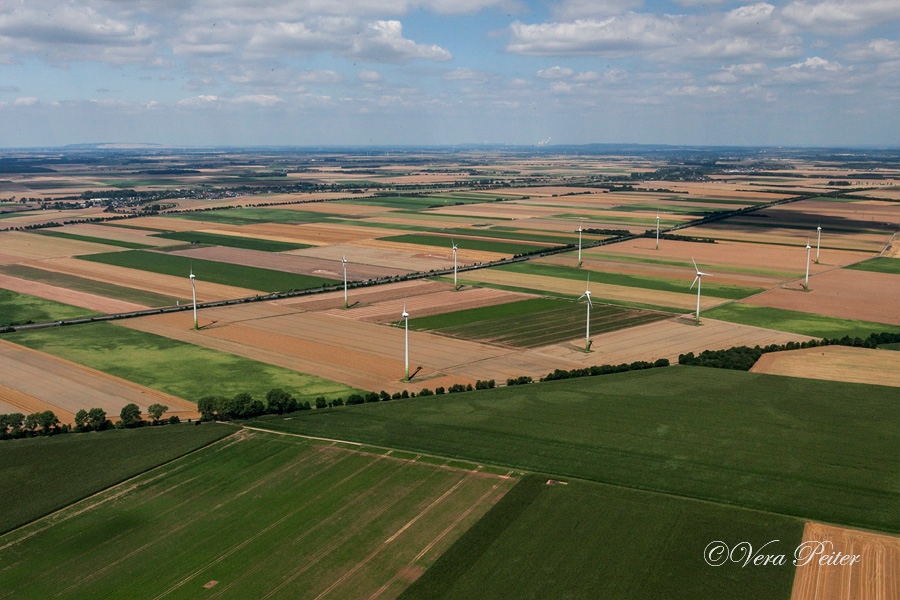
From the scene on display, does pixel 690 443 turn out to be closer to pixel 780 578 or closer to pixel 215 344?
pixel 780 578

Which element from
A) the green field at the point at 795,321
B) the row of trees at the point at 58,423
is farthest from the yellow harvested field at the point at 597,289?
the row of trees at the point at 58,423

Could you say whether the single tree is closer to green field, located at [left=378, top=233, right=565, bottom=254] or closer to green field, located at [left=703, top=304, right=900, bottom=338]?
green field, located at [left=703, top=304, right=900, bottom=338]

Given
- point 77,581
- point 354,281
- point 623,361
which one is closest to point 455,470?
point 77,581

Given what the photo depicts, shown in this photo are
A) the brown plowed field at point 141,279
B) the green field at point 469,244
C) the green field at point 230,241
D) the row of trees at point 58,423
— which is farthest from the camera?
the green field at point 230,241

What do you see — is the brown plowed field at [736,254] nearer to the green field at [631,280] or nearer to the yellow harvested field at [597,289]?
the green field at [631,280]

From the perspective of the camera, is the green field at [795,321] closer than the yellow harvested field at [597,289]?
Yes

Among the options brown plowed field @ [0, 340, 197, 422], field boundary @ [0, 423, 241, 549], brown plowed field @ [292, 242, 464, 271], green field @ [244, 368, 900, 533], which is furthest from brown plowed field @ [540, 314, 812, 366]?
brown plowed field @ [292, 242, 464, 271]
